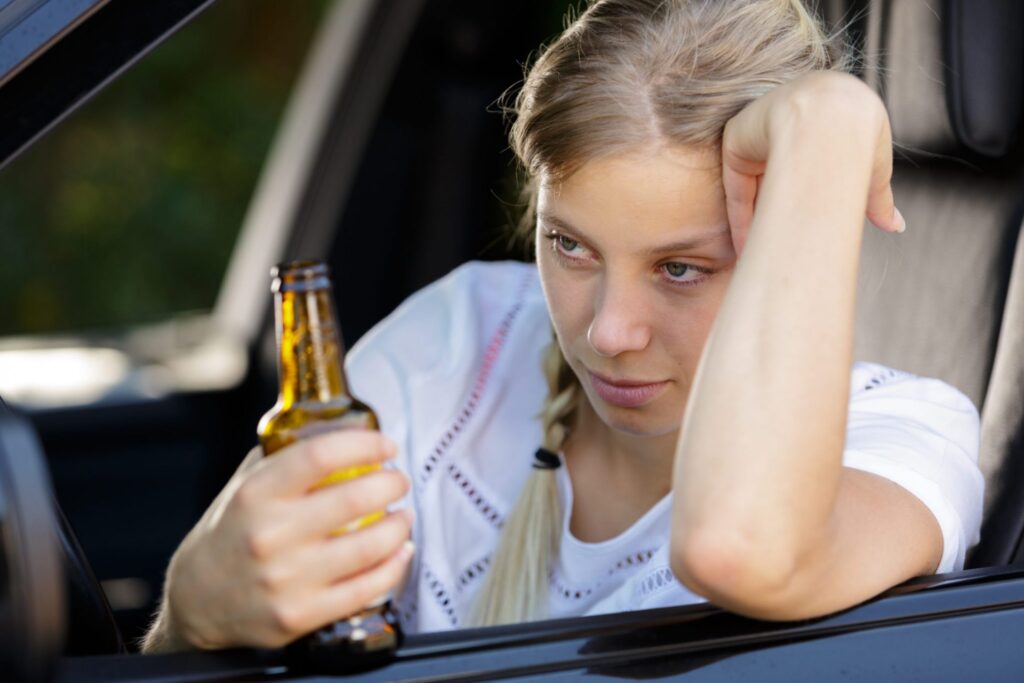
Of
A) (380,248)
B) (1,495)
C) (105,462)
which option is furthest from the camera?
(380,248)

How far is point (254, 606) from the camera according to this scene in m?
1.04

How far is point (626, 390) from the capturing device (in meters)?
1.50

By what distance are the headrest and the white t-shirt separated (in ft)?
1.15

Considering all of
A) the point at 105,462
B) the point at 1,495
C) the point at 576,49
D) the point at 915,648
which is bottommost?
the point at 105,462

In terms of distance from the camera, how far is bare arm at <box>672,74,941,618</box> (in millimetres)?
1128

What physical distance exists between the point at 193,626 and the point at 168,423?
1.68m

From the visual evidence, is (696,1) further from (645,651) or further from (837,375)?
(645,651)

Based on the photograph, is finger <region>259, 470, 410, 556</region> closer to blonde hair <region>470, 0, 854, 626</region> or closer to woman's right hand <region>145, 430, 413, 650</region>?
woman's right hand <region>145, 430, 413, 650</region>

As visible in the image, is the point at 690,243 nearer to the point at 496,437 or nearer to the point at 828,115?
the point at 828,115

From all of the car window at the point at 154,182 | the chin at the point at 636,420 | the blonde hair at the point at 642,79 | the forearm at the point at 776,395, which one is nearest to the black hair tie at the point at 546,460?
the blonde hair at the point at 642,79

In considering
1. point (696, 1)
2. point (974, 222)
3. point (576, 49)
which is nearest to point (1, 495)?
point (576, 49)

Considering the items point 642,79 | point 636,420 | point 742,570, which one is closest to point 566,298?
point 636,420

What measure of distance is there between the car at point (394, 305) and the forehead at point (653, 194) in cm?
43

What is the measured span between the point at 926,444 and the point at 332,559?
793mm
